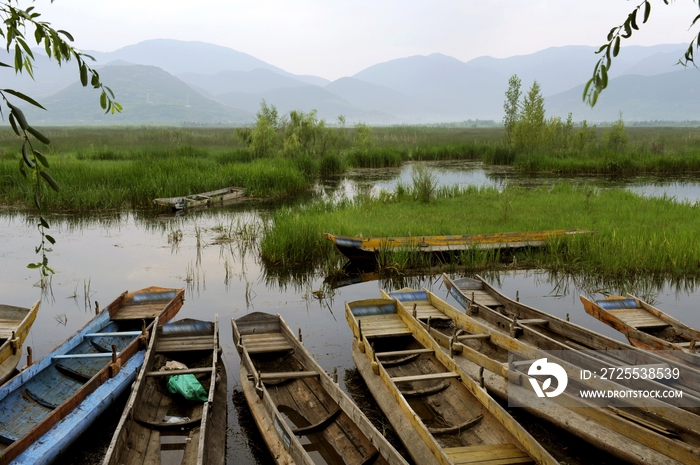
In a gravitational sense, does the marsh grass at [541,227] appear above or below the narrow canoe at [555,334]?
above

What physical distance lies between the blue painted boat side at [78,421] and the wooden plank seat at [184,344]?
58cm

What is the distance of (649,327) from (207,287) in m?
8.81

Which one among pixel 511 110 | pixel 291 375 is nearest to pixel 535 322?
pixel 291 375

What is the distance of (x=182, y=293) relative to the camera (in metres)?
10.1

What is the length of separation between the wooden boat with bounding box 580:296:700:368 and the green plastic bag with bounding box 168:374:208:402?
19.0 feet

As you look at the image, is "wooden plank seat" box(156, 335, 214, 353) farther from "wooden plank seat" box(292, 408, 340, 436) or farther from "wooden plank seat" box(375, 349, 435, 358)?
"wooden plank seat" box(292, 408, 340, 436)

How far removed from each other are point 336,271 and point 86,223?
410 inches

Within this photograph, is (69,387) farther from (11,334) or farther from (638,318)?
(638,318)

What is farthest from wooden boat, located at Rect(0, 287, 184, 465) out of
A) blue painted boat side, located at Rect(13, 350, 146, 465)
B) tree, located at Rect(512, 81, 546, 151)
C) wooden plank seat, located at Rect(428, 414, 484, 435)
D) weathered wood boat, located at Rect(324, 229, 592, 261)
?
tree, located at Rect(512, 81, 546, 151)

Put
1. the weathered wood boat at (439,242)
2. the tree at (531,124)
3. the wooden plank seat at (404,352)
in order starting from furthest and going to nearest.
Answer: the tree at (531,124) → the weathered wood boat at (439,242) → the wooden plank seat at (404,352)

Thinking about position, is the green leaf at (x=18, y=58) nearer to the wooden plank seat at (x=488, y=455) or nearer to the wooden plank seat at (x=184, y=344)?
the wooden plank seat at (x=488, y=455)

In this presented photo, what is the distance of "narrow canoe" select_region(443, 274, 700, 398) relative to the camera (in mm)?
6277

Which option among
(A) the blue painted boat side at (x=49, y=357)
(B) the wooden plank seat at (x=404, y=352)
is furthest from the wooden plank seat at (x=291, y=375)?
(A) the blue painted boat side at (x=49, y=357)

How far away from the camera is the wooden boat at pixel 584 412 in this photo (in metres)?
5.25
